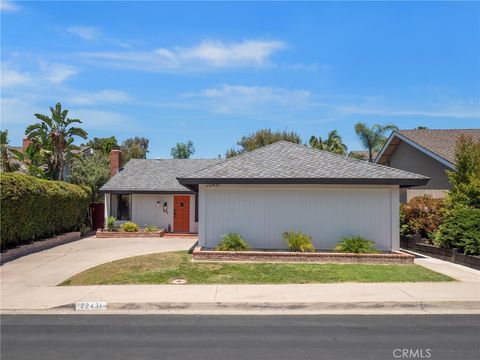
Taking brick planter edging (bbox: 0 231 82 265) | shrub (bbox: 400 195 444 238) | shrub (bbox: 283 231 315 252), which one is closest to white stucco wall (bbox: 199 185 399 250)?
shrub (bbox: 283 231 315 252)

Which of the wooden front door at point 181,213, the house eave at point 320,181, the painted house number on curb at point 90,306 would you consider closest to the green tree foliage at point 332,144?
the wooden front door at point 181,213

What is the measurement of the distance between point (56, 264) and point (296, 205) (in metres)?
8.39

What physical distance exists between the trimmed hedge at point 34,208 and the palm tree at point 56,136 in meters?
3.83

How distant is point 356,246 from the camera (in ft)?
48.4

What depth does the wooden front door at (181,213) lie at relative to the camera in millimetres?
26031

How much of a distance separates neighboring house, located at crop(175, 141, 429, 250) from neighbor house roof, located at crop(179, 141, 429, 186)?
3 cm

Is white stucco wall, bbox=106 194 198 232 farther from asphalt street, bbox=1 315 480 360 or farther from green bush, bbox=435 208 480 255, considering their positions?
asphalt street, bbox=1 315 480 360

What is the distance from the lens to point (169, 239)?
2270 centimetres

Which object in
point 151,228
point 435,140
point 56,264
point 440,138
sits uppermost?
point 440,138

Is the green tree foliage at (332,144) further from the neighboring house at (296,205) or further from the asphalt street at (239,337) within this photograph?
the asphalt street at (239,337)

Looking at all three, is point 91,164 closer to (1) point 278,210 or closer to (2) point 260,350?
(1) point 278,210

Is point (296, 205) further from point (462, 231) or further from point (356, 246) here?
point (462, 231)

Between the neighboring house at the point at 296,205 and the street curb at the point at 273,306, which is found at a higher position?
the neighboring house at the point at 296,205

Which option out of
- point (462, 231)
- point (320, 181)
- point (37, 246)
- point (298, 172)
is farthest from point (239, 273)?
point (37, 246)
